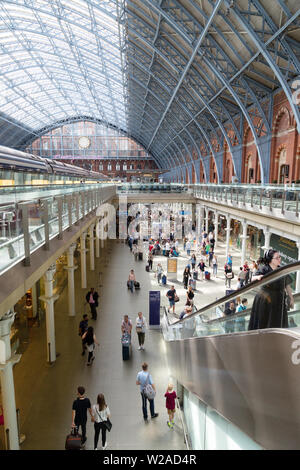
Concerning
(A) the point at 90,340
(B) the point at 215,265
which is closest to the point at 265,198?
(B) the point at 215,265

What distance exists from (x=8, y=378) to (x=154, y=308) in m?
6.94

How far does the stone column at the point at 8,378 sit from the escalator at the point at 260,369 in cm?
306

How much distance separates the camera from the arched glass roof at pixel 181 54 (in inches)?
647

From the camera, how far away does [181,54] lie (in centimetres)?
2475

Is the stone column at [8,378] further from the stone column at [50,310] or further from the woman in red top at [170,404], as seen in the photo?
the stone column at [50,310]

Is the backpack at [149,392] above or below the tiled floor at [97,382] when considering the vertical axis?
above

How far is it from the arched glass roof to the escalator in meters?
14.7

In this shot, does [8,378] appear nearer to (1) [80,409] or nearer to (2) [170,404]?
(1) [80,409]

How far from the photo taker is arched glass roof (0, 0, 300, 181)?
16.4m

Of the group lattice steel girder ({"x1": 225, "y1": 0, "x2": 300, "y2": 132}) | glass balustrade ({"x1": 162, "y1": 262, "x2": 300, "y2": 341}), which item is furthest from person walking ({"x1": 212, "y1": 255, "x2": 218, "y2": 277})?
glass balustrade ({"x1": 162, "y1": 262, "x2": 300, "y2": 341})

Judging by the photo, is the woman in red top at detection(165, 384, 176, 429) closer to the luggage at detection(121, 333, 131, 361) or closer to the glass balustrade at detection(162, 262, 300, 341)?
the luggage at detection(121, 333, 131, 361)

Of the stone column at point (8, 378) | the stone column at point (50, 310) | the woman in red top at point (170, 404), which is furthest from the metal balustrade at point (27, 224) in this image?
the woman in red top at point (170, 404)

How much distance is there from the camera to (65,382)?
8531 millimetres

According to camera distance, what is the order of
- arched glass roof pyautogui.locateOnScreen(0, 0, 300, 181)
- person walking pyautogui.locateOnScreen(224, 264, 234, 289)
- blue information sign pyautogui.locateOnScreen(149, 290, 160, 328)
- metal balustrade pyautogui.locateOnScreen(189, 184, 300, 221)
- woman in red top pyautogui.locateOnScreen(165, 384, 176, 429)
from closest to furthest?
woman in red top pyautogui.locateOnScreen(165, 384, 176, 429) < metal balustrade pyautogui.locateOnScreen(189, 184, 300, 221) < blue information sign pyautogui.locateOnScreen(149, 290, 160, 328) < arched glass roof pyautogui.locateOnScreen(0, 0, 300, 181) < person walking pyautogui.locateOnScreen(224, 264, 234, 289)
